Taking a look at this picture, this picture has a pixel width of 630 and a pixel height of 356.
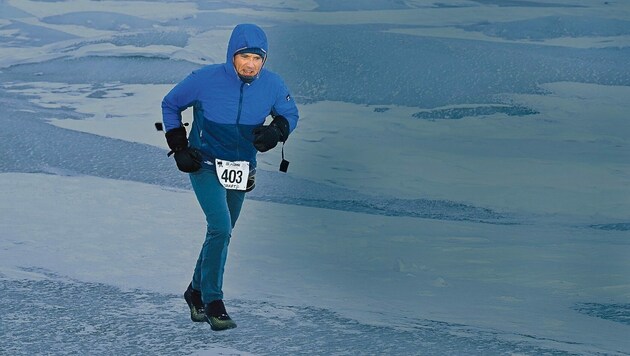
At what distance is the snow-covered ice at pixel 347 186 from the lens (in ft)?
15.4

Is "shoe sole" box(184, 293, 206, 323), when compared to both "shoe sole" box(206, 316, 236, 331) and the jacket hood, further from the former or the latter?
the jacket hood

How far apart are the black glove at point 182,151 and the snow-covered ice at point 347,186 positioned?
65 centimetres

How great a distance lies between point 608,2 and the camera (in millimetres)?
14711

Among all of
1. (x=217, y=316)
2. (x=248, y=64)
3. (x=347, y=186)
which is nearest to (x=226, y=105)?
(x=248, y=64)

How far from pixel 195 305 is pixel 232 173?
60cm

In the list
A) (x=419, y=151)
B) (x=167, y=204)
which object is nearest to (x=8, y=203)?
(x=167, y=204)

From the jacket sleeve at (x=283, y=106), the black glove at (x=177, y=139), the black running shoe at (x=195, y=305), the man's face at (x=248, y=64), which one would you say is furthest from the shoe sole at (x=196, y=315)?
the man's face at (x=248, y=64)

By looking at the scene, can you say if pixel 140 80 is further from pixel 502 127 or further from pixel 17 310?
pixel 17 310

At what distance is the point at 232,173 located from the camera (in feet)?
14.2

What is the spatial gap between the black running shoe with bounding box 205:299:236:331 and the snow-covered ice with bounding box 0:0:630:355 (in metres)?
0.06

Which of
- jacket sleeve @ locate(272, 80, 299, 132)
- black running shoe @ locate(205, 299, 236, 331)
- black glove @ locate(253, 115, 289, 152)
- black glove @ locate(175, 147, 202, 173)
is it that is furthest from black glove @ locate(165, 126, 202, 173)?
black running shoe @ locate(205, 299, 236, 331)

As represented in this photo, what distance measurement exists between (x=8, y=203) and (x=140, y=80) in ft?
16.3

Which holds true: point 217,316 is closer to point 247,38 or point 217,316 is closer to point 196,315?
point 196,315

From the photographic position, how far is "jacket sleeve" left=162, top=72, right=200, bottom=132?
4262 millimetres
